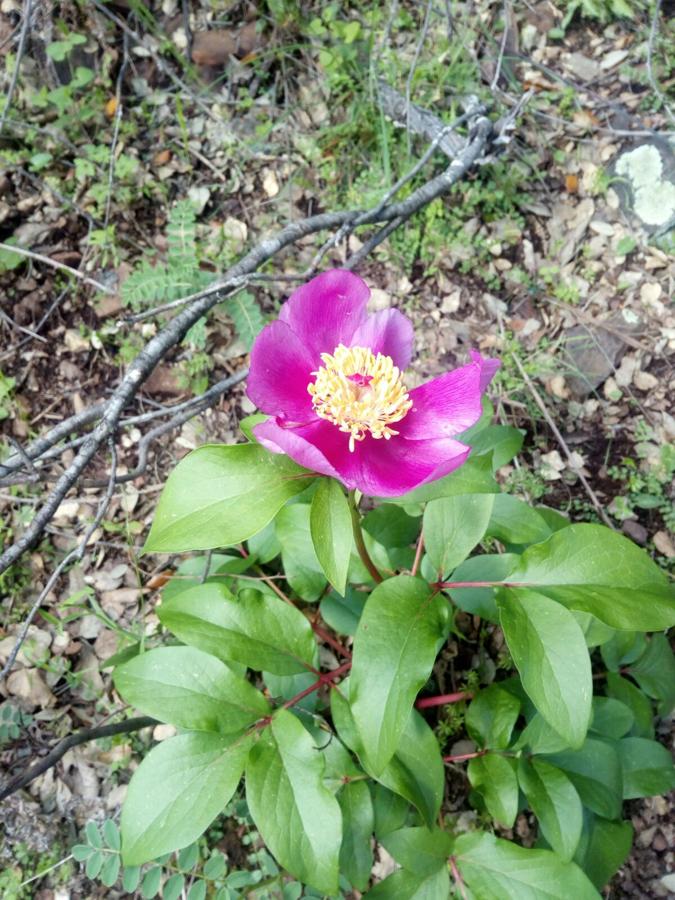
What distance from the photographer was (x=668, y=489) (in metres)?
2.52

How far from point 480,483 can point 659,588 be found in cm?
50

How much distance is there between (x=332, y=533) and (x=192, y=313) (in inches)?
31.8

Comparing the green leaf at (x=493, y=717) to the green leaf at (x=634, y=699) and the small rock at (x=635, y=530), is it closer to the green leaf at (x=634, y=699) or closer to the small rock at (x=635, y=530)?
the green leaf at (x=634, y=699)

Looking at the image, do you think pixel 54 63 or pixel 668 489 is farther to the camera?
pixel 54 63

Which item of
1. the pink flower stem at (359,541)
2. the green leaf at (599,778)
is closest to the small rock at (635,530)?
the green leaf at (599,778)

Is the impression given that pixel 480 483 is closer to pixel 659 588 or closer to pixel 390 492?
pixel 390 492

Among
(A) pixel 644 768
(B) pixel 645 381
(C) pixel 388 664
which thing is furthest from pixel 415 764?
(B) pixel 645 381

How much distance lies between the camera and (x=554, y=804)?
1.67 metres

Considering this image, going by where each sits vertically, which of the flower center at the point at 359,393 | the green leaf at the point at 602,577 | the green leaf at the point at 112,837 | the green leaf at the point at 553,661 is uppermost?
the flower center at the point at 359,393

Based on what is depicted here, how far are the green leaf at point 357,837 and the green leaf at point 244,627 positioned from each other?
0.34 m

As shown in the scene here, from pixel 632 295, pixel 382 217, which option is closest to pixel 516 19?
pixel 632 295

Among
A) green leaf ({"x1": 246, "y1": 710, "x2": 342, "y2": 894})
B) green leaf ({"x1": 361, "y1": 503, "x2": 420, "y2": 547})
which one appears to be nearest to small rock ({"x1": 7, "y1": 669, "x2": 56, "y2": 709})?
green leaf ({"x1": 246, "y1": 710, "x2": 342, "y2": 894})

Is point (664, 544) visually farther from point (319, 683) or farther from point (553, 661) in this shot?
point (319, 683)

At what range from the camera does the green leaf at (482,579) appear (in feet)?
5.72
